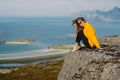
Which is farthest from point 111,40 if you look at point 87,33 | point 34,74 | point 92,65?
point 34,74

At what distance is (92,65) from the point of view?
51.7ft

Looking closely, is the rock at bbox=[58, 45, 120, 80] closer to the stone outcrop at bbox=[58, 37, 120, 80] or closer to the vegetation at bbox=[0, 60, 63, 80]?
the stone outcrop at bbox=[58, 37, 120, 80]

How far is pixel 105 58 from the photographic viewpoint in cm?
1551

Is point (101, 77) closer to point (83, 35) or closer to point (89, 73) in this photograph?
point (89, 73)

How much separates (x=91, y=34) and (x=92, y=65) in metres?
2.38

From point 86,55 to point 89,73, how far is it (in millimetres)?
1244

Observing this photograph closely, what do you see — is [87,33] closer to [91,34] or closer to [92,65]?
[91,34]

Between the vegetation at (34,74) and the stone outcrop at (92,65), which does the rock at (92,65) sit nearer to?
the stone outcrop at (92,65)

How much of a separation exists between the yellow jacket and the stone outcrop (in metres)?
0.67

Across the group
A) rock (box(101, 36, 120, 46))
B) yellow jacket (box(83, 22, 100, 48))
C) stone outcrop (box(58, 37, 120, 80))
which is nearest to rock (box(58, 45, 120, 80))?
stone outcrop (box(58, 37, 120, 80))

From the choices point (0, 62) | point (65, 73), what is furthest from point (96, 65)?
point (0, 62)

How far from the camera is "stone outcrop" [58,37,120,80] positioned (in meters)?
14.6

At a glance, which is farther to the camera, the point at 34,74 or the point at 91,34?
the point at 34,74

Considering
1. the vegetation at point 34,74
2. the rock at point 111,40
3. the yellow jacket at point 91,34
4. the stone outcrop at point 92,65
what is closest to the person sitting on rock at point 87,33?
the yellow jacket at point 91,34
